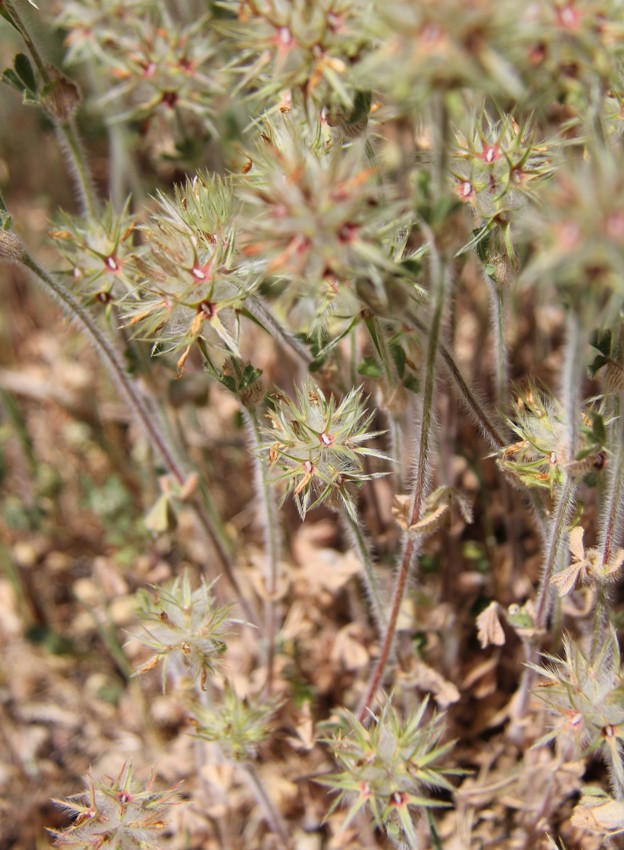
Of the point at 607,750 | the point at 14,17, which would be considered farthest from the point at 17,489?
the point at 607,750

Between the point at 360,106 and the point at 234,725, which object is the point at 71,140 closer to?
the point at 360,106

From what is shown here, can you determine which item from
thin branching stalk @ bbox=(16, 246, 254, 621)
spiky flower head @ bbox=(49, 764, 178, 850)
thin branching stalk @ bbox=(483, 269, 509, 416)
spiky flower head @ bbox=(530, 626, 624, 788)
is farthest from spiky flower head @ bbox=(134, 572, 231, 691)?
thin branching stalk @ bbox=(483, 269, 509, 416)

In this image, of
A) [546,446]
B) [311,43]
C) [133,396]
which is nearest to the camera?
[311,43]

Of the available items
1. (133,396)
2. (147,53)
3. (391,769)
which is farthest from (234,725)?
(147,53)

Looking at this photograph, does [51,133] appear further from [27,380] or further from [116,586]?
[116,586]

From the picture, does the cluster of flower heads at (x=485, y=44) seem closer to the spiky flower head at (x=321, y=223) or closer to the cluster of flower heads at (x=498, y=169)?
the spiky flower head at (x=321, y=223)

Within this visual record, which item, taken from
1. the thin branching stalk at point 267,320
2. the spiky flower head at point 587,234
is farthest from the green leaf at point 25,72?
the spiky flower head at point 587,234

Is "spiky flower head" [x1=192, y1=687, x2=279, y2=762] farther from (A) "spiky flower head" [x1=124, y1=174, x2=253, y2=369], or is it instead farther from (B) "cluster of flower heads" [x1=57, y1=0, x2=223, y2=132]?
(B) "cluster of flower heads" [x1=57, y1=0, x2=223, y2=132]
